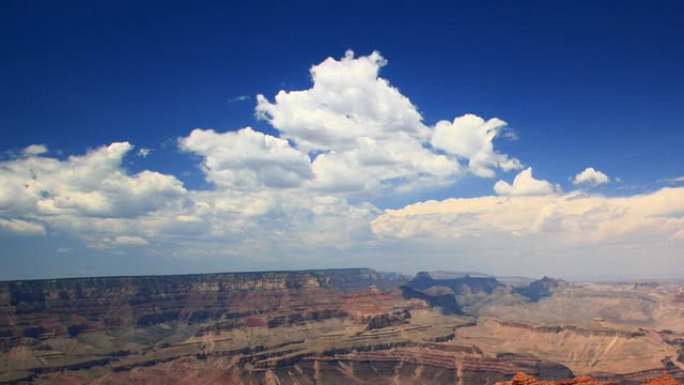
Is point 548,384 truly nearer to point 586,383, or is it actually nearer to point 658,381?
point 586,383

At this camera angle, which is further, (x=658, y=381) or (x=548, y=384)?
(x=658, y=381)

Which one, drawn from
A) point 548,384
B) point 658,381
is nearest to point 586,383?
point 548,384

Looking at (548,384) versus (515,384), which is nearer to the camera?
(548,384)

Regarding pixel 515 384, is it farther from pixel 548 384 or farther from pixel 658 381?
pixel 658 381
